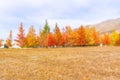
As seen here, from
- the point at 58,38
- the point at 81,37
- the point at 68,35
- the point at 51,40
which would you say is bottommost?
the point at 51,40

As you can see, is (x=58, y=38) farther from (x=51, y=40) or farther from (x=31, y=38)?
(x=31, y=38)

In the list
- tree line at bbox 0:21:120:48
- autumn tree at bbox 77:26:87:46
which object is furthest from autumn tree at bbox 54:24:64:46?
autumn tree at bbox 77:26:87:46

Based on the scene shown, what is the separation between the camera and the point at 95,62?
87.0 feet

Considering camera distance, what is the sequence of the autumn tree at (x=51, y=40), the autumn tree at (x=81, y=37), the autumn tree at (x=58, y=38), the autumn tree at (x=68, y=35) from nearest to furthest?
the autumn tree at (x=81, y=37) → the autumn tree at (x=68, y=35) → the autumn tree at (x=58, y=38) → the autumn tree at (x=51, y=40)

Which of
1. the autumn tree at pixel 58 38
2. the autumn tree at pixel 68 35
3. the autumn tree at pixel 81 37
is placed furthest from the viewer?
the autumn tree at pixel 58 38

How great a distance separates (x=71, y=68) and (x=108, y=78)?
3.88 m

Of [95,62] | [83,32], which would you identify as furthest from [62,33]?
[95,62]

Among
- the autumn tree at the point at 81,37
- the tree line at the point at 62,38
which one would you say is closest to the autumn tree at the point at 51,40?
the tree line at the point at 62,38

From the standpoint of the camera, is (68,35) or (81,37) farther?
(68,35)

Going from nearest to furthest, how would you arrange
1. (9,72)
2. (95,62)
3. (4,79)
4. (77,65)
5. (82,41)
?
(4,79), (9,72), (77,65), (95,62), (82,41)

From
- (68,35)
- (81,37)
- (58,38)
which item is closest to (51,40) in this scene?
(58,38)

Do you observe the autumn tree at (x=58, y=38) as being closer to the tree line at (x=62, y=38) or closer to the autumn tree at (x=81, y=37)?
the tree line at (x=62, y=38)

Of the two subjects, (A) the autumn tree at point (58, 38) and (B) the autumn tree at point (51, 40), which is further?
(B) the autumn tree at point (51, 40)

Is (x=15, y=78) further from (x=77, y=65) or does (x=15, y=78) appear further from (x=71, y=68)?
(x=77, y=65)
